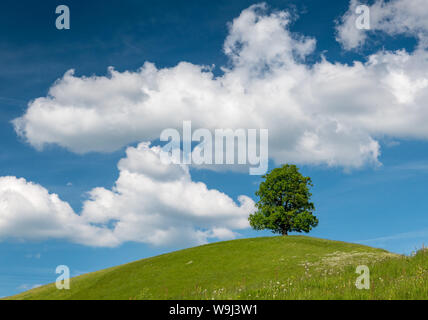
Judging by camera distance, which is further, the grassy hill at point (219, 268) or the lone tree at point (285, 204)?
the lone tree at point (285, 204)

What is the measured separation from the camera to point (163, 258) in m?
55.2

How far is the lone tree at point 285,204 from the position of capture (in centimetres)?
6706

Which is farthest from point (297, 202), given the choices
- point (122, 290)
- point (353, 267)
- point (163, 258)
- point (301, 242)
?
point (353, 267)

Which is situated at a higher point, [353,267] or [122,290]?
[353,267]

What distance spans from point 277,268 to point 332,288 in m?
27.5

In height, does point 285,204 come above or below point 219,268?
above

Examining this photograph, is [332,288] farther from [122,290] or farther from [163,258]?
[163,258]

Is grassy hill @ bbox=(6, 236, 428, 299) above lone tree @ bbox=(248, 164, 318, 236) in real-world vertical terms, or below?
below

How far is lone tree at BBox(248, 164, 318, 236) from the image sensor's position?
6706 cm

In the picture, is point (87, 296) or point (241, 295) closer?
point (241, 295)

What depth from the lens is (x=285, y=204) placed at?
227ft

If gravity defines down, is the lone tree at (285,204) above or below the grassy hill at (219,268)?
above

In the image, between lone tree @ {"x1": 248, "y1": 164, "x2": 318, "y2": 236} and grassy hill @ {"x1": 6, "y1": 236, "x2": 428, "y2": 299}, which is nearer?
grassy hill @ {"x1": 6, "y1": 236, "x2": 428, "y2": 299}

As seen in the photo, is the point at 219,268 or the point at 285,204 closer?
the point at 219,268
